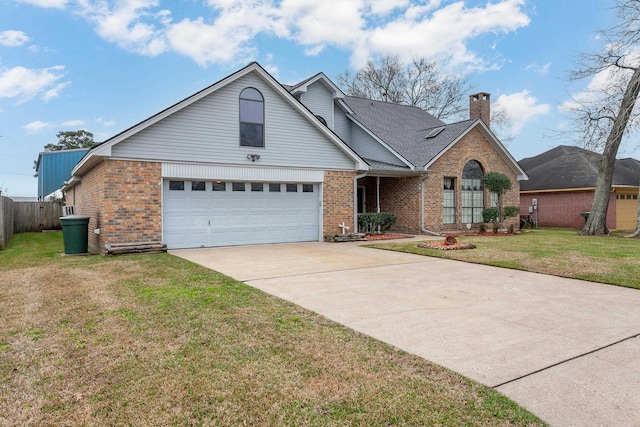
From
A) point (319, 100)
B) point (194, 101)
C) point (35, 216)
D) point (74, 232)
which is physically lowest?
point (74, 232)

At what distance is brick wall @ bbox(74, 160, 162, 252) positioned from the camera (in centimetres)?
1098

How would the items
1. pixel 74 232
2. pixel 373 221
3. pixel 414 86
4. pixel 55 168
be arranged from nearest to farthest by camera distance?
pixel 74 232
pixel 373 221
pixel 55 168
pixel 414 86

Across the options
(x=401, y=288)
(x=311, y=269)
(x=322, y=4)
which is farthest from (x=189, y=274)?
(x=322, y=4)

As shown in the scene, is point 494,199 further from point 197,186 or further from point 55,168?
point 55,168

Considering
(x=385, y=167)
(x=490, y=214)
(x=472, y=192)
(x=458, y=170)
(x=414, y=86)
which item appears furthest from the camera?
(x=414, y=86)

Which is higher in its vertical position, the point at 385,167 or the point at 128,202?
the point at 385,167

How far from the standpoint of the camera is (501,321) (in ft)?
15.7

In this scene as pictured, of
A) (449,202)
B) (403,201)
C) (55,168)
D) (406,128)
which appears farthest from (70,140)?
(449,202)

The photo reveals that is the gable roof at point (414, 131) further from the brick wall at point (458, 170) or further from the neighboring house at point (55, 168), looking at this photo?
the neighboring house at point (55, 168)

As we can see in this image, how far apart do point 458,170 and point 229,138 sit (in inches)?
420

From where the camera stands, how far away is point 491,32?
18734mm

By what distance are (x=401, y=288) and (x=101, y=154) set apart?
8888 millimetres

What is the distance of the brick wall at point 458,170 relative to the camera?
56.3 ft

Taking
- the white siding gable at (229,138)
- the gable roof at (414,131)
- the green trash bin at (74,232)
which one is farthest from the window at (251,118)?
the gable roof at (414,131)
